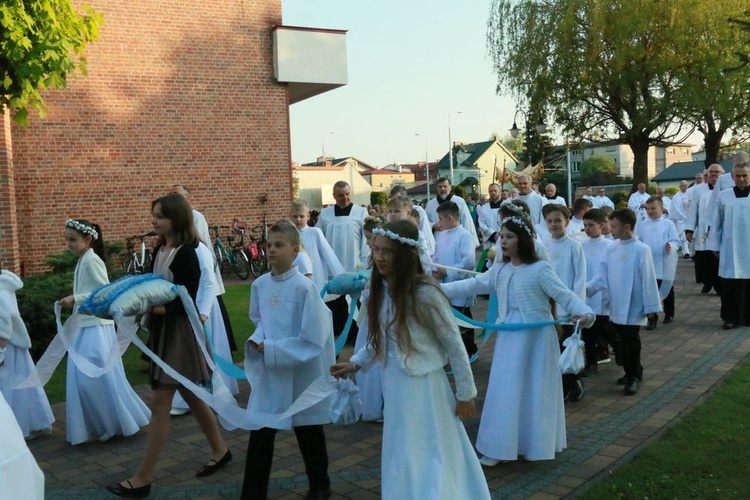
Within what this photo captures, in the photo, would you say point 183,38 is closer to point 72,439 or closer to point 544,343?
point 72,439

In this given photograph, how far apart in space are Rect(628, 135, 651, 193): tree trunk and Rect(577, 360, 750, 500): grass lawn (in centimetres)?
2567

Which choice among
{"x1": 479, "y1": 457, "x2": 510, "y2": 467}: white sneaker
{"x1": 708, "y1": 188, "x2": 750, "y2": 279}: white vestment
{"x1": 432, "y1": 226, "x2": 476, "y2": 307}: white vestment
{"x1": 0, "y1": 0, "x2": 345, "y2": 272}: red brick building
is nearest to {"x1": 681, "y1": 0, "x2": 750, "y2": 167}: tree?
{"x1": 0, "y1": 0, "x2": 345, "y2": 272}: red brick building

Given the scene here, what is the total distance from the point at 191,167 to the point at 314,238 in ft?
33.8

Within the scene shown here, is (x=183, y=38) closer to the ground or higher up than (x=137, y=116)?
higher up

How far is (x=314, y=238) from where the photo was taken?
27.4 feet

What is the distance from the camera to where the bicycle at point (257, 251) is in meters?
18.1

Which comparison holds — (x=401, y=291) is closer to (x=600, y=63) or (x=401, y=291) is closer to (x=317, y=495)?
(x=317, y=495)

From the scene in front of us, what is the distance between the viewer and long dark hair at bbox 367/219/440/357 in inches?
150

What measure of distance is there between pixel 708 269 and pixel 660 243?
2.81 meters

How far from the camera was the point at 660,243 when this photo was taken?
11055 mm

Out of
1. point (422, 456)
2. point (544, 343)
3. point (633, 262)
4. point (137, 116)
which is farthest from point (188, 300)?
point (137, 116)

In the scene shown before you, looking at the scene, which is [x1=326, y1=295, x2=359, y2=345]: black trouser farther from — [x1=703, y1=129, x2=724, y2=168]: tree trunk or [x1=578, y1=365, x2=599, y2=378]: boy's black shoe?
[x1=703, y1=129, x2=724, y2=168]: tree trunk

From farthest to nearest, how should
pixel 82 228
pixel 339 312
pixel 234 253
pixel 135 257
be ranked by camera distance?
pixel 234 253
pixel 135 257
pixel 339 312
pixel 82 228

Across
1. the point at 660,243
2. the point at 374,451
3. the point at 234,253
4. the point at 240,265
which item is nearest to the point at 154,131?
the point at 234,253
